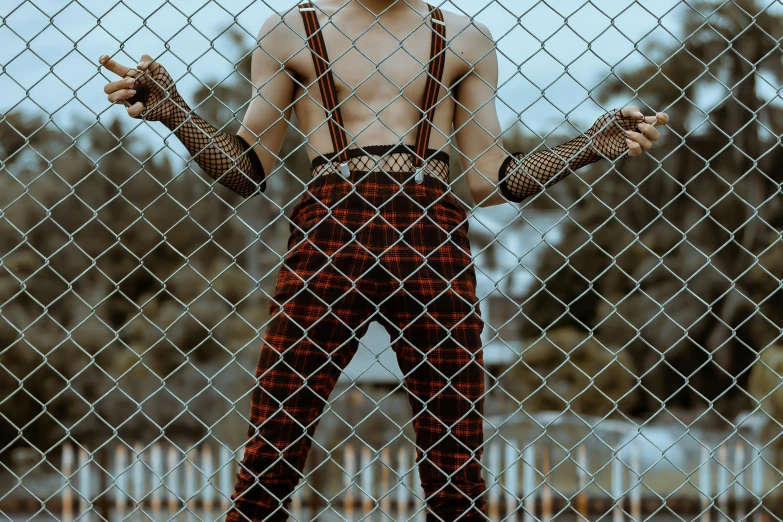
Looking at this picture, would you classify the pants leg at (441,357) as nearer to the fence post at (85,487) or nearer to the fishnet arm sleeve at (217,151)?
the fishnet arm sleeve at (217,151)

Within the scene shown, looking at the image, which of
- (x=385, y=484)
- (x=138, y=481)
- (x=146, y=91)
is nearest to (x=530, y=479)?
(x=385, y=484)

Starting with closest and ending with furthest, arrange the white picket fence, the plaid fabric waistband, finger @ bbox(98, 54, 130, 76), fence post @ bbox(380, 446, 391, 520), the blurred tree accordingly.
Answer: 1. finger @ bbox(98, 54, 130, 76)
2. the plaid fabric waistband
3. the white picket fence
4. fence post @ bbox(380, 446, 391, 520)
5. the blurred tree

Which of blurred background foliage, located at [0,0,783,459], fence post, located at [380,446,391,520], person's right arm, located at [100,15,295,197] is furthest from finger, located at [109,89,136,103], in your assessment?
blurred background foliage, located at [0,0,783,459]

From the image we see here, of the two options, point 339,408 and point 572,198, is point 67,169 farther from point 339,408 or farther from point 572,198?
point 572,198

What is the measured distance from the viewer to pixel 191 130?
173cm

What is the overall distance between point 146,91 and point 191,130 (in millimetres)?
122

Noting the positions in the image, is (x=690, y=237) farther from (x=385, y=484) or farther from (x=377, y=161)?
(x=377, y=161)

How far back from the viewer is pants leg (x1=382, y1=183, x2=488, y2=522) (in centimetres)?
177

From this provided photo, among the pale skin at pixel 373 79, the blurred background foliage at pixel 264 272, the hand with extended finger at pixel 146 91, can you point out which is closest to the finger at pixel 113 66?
the hand with extended finger at pixel 146 91

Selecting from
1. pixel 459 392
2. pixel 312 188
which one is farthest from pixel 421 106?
pixel 459 392

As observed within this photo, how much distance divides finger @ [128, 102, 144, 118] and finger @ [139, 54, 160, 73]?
68 mm

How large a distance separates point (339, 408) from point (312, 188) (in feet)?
31.6

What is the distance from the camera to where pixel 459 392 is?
1775mm

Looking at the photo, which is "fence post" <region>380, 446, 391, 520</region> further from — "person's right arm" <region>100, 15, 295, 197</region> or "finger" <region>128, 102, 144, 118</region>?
"finger" <region>128, 102, 144, 118</region>
